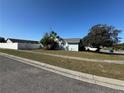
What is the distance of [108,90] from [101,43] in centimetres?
2646

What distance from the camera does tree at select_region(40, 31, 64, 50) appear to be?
37.4 metres

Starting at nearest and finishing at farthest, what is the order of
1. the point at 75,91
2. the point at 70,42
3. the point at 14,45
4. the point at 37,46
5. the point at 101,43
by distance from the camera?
the point at 75,91, the point at 101,43, the point at 14,45, the point at 70,42, the point at 37,46

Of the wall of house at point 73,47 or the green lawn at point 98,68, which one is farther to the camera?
the wall of house at point 73,47

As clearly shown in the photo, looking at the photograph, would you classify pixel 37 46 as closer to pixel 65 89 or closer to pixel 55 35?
pixel 55 35

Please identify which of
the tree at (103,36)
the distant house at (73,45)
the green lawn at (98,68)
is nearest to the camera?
the green lawn at (98,68)

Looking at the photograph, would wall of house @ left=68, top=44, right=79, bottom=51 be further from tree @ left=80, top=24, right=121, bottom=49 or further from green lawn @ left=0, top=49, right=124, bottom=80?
green lawn @ left=0, top=49, right=124, bottom=80

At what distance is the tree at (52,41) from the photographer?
37409 mm

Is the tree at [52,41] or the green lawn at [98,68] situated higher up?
the tree at [52,41]

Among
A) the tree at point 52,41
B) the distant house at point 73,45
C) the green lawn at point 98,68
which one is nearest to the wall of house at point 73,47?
the distant house at point 73,45

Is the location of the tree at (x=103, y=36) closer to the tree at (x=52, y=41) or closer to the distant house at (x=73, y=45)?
the distant house at (x=73, y=45)

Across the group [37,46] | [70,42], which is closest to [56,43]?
[70,42]

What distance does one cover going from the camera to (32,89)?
13.7 ft

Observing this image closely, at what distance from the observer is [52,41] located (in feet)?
126

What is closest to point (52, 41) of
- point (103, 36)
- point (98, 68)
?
point (103, 36)
